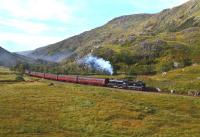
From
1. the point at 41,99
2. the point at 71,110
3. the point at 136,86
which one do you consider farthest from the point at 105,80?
the point at 71,110

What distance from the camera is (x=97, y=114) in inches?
2987

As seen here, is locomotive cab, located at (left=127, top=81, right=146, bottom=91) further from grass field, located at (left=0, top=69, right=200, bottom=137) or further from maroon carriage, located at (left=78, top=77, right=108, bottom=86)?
grass field, located at (left=0, top=69, right=200, bottom=137)

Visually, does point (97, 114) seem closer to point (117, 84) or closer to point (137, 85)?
point (137, 85)

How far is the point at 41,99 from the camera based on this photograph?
9200cm

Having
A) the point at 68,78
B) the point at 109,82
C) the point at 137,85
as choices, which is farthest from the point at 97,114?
the point at 68,78

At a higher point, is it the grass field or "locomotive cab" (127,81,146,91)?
"locomotive cab" (127,81,146,91)

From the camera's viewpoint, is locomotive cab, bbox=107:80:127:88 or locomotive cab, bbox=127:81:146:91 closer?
locomotive cab, bbox=127:81:146:91

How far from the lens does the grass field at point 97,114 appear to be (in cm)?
6456

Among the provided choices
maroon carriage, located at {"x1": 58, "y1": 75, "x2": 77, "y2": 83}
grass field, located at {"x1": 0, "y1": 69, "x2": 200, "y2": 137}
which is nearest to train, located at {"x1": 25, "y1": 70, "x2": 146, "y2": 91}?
maroon carriage, located at {"x1": 58, "y1": 75, "x2": 77, "y2": 83}

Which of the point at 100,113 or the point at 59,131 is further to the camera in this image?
the point at 100,113

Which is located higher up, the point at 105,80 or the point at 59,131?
the point at 105,80

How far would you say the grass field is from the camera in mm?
64562

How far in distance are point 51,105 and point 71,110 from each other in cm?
660

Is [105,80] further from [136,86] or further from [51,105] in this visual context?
[51,105]
